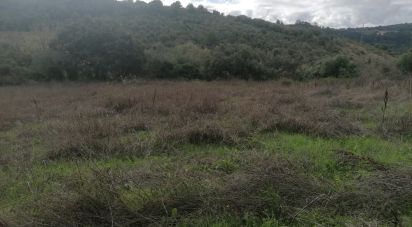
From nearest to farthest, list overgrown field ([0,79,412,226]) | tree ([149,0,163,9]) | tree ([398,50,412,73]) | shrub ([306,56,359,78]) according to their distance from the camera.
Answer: overgrown field ([0,79,412,226]) → tree ([398,50,412,73]) → shrub ([306,56,359,78]) → tree ([149,0,163,9])

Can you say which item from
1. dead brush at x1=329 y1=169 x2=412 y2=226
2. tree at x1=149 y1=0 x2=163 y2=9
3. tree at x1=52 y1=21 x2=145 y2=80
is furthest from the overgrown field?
tree at x1=149 y1=0 x2=163 y2=9

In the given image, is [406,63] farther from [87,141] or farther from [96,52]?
[87,141]

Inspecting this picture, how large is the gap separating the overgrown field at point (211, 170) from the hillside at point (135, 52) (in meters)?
16.6

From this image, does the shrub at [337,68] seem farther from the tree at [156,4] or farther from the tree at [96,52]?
the tree at [156,4]

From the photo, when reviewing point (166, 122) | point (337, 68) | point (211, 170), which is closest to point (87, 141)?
Result: point (166, 122)

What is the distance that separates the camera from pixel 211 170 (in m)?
4.78

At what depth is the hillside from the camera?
24.9 m

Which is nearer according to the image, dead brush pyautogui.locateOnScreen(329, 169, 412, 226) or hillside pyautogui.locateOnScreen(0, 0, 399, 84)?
dead brush pyautogui.locateOnScreen(329, 169, 412, 226)

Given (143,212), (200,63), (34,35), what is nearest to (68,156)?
(143,212)

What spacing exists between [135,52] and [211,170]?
22.1 m

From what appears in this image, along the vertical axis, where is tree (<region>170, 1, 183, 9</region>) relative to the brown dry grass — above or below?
above

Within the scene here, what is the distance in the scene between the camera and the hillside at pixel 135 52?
2488 cm

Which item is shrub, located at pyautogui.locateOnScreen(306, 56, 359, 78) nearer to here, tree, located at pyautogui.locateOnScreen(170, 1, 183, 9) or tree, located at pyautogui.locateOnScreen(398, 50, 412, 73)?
tree, located at pyautogui.locateOnScreen(398, 50, 412, 73)

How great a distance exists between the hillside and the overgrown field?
54.4 feet
